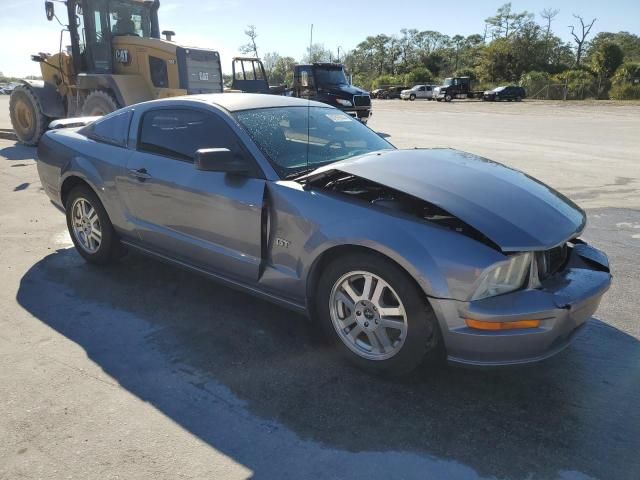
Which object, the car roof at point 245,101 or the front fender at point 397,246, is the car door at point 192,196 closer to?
the car roof at point 245,101

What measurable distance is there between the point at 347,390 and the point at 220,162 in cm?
162

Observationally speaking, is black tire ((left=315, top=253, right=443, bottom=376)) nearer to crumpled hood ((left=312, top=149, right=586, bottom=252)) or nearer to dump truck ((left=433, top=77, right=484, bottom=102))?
crumpled hood ((left=312, top=149, right=586, bottom=252))

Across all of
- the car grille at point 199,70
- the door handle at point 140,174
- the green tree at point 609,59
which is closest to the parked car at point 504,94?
the green tree at point 609,59

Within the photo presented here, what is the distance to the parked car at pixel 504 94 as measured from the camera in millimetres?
46781

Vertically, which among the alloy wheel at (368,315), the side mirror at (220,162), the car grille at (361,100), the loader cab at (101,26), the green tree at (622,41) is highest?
the green tree at (622,41)

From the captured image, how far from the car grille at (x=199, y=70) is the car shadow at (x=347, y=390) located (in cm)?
792

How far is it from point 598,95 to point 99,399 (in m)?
53.8

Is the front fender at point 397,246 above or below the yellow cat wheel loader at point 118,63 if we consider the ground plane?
below

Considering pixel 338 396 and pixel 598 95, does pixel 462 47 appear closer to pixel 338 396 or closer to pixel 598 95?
pixel 598 95

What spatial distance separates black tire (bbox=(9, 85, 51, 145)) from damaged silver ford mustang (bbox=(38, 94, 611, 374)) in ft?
29.9

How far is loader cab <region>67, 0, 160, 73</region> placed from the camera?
1107 centimetres

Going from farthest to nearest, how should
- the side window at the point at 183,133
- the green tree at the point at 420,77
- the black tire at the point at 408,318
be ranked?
the green tree at the point at 420,77 → the side window at the point at 183,133 → the black tire at the point at 408,318

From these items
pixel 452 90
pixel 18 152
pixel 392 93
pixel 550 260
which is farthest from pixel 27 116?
pixel 392 93

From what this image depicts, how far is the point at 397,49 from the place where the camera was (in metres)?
98.1
